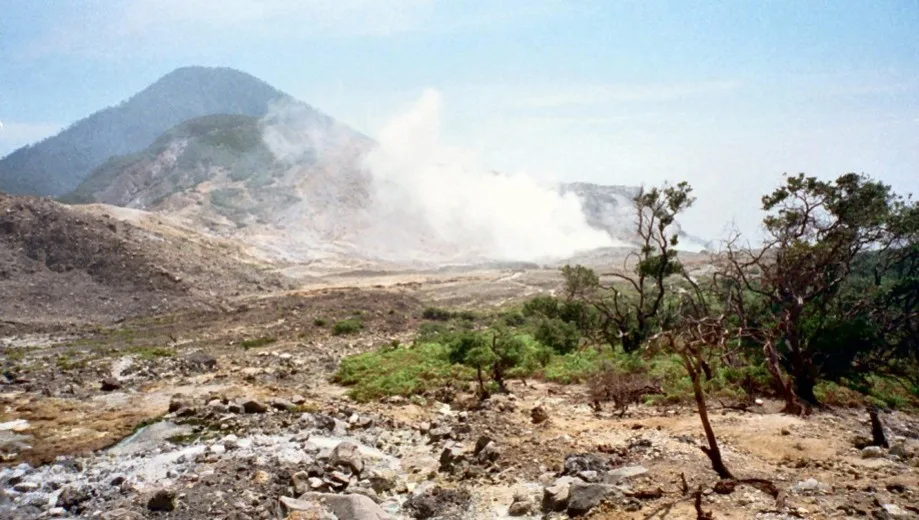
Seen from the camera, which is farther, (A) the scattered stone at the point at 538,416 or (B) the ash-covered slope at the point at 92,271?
(B) the ash-covered slope at the point at 92,271

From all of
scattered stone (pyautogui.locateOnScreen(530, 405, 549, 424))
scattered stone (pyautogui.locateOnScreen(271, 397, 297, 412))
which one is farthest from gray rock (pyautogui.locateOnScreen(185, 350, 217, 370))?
scattered stone (pyautogui.locateOnScreen(530, 405, 549, 424))

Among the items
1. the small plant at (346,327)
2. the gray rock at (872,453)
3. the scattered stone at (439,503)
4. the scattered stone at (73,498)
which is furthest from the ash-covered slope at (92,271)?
the gray rock at (872,453)

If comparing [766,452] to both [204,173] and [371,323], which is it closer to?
[371,323]

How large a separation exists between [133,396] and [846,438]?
16.6 meters

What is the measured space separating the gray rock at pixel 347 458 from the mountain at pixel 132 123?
419ft

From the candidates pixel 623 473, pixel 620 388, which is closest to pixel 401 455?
pixel 623 473

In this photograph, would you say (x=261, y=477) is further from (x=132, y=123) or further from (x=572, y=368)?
(x=132, y=123)

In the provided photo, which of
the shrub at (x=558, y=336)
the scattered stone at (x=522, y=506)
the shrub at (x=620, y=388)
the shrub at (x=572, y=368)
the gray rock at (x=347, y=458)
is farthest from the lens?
the shrub at (x=558, y=336)

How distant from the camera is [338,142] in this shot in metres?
114

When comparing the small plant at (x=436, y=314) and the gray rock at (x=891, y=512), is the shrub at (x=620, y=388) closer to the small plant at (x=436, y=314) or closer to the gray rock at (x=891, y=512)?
the gray rock at (x=891, y=512)

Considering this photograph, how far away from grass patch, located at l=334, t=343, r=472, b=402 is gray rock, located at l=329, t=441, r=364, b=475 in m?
4.82

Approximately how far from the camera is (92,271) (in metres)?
38.5

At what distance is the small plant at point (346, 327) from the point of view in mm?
26406

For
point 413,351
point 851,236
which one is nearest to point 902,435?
point 851,236
